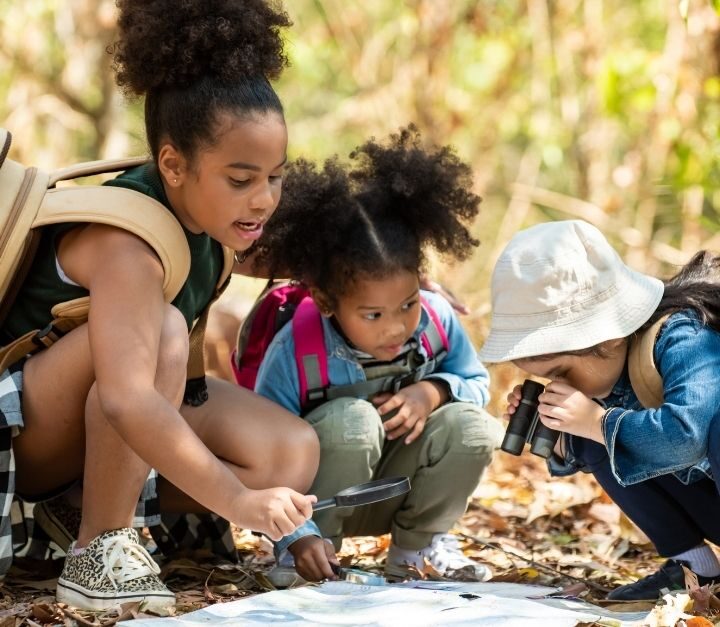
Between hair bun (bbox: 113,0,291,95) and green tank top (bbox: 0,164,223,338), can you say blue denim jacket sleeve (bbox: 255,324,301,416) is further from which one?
hair bun (bbox: 113,0,291,95)

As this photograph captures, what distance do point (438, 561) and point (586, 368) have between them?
0.75 metres

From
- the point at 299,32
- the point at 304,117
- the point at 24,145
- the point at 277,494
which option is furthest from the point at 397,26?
the point at 277,494

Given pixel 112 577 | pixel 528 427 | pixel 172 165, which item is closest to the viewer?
pixel 112 577

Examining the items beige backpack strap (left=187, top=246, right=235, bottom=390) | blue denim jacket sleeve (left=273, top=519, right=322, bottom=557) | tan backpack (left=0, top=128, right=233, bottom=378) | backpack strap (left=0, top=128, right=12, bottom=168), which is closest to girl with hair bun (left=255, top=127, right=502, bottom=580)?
blue denim jacket sleeve (left=273, top=519, right=322, bottom=557)

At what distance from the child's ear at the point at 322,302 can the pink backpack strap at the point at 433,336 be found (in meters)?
0.28

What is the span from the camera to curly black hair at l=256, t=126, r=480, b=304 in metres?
3.14

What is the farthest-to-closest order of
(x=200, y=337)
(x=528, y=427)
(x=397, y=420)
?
(x=397, y=420) → (x=200, y=337) → (x=528, y=427)

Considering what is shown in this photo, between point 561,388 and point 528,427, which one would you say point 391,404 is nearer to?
point 528,427

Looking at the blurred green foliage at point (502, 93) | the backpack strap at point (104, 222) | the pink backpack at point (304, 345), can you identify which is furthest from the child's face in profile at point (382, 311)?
the blurred green foliage at point (502, 93)

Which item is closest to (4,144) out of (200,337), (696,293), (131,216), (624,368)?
(131,216)

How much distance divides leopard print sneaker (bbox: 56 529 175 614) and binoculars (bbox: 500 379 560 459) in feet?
2.97

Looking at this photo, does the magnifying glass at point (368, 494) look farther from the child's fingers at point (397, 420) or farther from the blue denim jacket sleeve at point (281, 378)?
the blue denim jacket sleeve at point (281, 378)

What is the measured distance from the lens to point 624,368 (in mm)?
2732

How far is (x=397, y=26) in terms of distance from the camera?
7.27m
